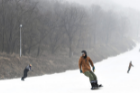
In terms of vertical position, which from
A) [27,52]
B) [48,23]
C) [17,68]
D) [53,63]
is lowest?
[17,68]

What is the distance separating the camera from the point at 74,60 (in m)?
37.4

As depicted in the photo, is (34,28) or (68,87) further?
(34,28)

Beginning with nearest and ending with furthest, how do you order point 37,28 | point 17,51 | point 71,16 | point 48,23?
1. point 17,51
2. point 37,28
3. point 48,23
4. point 71,16

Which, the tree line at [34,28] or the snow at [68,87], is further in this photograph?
the tree line at [34,28]

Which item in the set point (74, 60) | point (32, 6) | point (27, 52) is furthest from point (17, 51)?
point (74, 60)

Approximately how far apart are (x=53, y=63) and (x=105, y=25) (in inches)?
1566

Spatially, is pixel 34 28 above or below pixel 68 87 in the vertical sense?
above

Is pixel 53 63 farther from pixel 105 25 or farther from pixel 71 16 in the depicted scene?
pixel 105 25

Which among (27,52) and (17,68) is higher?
(27,52)

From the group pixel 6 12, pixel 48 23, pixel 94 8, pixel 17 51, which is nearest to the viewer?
pixel 6 12

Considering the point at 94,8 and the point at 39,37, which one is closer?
the point at 39,37

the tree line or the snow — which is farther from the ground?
the tree line

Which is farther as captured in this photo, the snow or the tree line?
the tree line

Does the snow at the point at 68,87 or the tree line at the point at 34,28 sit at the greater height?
the tree line at the point at 34,28
